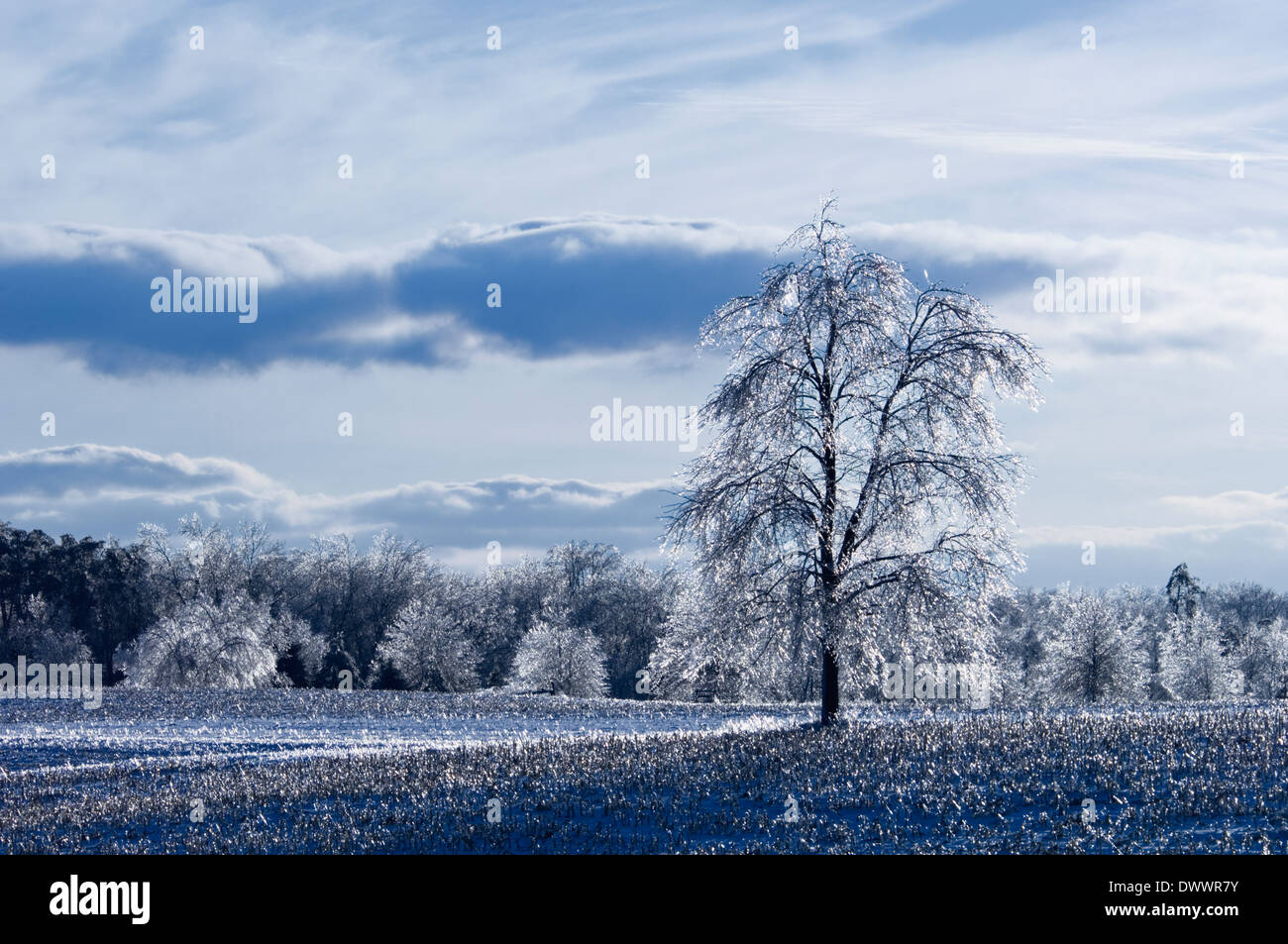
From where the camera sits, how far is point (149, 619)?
334ft

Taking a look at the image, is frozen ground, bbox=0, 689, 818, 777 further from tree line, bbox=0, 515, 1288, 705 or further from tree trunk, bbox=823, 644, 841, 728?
tree line, bbox=0, 515, 1288, 705

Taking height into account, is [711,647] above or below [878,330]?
below

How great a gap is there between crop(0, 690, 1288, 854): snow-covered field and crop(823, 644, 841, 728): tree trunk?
4.13 feet

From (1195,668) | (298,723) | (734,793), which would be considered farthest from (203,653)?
(1195,668)

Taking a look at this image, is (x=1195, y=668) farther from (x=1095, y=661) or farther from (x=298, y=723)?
(x=298, y=723)

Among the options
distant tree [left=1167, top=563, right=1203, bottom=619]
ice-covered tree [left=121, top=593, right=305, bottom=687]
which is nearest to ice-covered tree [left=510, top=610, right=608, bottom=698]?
ice-covered tree [left=121, top=593, right=305, bottom=687]

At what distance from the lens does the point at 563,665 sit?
8756cm

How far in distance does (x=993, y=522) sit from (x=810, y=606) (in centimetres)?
419

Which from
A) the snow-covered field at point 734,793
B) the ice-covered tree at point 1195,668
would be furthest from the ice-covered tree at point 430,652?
the snow-covered field at point 734,793

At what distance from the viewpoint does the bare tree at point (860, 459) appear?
2383 centimetres

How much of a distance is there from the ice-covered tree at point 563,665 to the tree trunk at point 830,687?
6120cm
